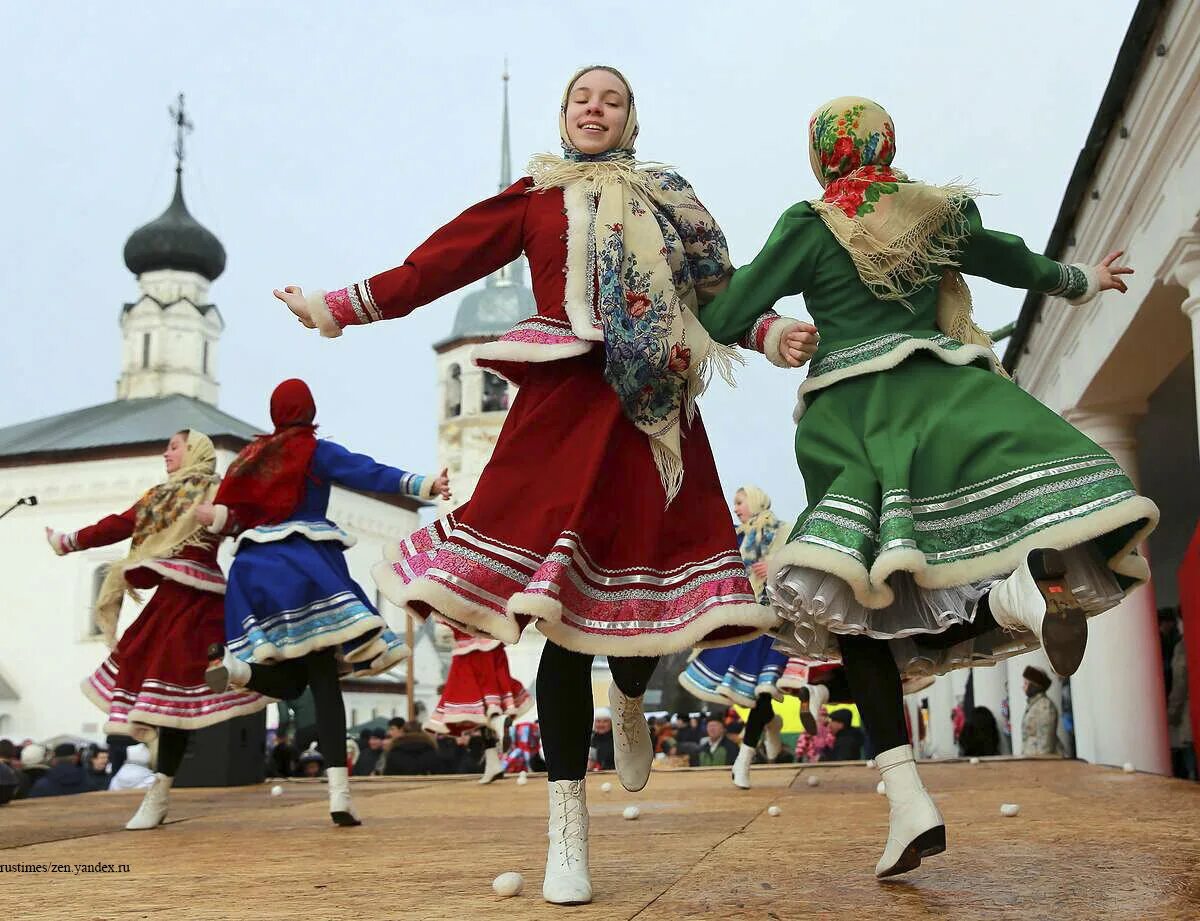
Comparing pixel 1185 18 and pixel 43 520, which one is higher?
pixel 43 520

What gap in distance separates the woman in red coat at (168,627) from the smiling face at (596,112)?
130 inches

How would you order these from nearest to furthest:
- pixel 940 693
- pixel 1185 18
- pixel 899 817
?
Result: pixel 899 817 → pixel 1185 18 → pixel 940 693

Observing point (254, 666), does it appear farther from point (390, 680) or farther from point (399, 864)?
point (390, 680)

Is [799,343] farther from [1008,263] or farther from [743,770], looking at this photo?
[743,770]

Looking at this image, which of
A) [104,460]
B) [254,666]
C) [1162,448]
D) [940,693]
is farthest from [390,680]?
[254,666]

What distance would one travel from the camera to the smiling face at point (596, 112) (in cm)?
336

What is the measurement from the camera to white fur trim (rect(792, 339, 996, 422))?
3.08 m

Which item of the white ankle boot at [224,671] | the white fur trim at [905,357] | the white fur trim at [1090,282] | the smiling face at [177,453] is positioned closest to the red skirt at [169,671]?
the white ankle boot at [224,671]

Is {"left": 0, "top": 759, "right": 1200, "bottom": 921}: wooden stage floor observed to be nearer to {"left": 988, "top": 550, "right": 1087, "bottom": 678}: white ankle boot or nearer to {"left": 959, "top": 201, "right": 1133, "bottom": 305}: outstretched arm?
{"left": 988, "top": 550, "right": 1087, "bottom": 678}: white ankle boot

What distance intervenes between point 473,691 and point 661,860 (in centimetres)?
659

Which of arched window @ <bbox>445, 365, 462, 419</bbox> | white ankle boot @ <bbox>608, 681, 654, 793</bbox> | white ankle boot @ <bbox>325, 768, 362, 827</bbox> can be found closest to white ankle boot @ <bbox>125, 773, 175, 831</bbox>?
white ankle boot @ <bbox>325, 768, 362, 827</bbox>

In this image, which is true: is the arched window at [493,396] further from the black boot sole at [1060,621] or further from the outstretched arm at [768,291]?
the black boot sole at [1060,621]

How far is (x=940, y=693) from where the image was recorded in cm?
1903

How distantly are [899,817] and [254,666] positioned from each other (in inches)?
133
